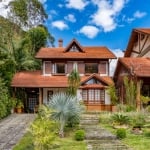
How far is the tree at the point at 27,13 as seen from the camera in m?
52.9

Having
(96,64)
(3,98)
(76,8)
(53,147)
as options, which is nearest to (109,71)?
(96,64)

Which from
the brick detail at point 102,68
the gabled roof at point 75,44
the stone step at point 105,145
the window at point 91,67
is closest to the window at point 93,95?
the brick detail at point 102,68

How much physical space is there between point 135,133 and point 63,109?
416 centimetres

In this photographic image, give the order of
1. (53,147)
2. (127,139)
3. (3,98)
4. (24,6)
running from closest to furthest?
(53,147) < (127,139) < (3,98) < (24,6)

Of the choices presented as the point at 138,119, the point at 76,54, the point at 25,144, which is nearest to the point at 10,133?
the point at 25,144

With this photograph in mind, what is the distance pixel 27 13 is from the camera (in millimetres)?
55000

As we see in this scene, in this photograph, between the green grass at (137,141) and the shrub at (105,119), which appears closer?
the green grass at (137,141)

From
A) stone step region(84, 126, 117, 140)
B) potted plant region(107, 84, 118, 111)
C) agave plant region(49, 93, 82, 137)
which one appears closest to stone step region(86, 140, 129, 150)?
stone step region(84, 126, 117, 140)

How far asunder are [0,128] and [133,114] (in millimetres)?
8439

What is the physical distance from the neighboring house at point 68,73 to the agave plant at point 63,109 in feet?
44.4

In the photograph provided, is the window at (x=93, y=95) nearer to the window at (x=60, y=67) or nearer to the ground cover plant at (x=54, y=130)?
the window at (x=60, y=67)

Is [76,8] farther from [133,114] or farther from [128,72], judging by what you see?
[133,114]

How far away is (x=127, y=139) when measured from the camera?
57.4 ft

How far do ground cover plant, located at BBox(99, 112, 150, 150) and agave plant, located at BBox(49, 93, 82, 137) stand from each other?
254 cm
